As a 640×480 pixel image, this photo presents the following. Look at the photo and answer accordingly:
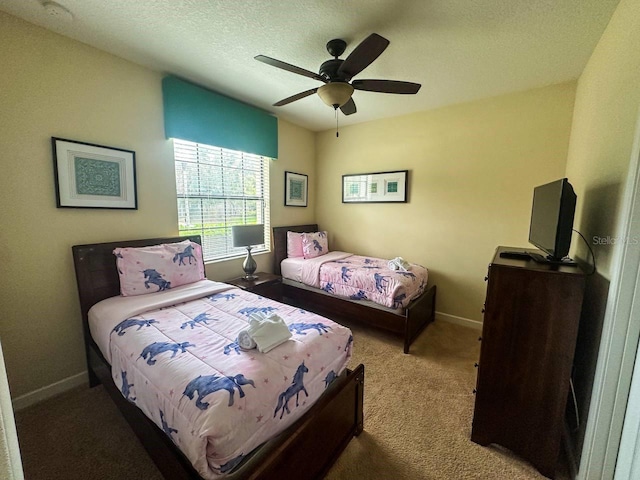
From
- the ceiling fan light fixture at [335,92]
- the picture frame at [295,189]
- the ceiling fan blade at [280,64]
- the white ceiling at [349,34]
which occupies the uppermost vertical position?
the white ceiling at [349,34]

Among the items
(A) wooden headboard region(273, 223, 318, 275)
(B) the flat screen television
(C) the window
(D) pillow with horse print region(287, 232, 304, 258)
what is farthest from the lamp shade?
(B) the flat screen television

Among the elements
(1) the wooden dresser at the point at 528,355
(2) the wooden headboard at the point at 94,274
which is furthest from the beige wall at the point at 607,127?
(2) the wooden headboard at the point at 94,274

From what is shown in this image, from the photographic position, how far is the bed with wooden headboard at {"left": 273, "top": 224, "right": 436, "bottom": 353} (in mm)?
2539

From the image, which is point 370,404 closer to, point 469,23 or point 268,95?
point 469,23

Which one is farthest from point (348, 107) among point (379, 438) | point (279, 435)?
point (379, 438)

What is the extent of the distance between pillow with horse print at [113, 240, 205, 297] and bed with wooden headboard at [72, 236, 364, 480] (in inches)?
7.4

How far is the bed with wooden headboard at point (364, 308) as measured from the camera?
254 cm

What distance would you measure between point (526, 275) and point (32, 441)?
296 cm

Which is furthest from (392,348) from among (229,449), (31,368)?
(31,368)

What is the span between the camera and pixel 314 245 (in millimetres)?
3668

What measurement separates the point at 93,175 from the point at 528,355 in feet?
10.3

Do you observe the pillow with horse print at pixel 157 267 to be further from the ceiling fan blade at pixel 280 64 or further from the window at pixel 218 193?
the ceiling fan blade at pixel 280 64

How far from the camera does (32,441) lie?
1.57 metres

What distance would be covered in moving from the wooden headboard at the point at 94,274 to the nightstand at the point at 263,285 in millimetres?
1070
